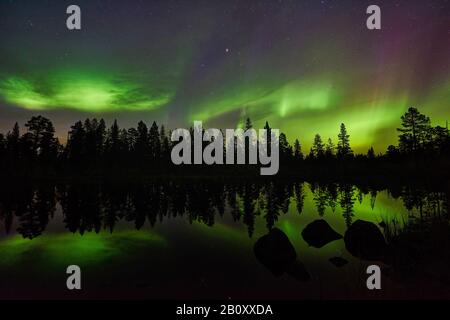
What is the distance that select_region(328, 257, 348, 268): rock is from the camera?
1026 cm

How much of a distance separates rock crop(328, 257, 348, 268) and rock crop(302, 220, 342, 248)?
6.04 feet

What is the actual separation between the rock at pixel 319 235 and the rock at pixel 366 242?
1312mm

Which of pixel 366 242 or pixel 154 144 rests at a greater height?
pixel 154 144

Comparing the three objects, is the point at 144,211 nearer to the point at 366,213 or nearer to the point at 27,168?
the point at 366,213

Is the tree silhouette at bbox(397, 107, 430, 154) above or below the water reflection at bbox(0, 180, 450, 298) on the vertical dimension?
above

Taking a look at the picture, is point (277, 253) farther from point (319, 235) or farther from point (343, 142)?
point (343, 142)

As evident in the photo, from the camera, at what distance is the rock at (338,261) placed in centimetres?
1026

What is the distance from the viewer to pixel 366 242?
10.8m

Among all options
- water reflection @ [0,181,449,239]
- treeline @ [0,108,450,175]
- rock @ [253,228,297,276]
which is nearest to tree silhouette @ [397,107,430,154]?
treeline @ [0,108,450,175]

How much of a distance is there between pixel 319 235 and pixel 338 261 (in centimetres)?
268

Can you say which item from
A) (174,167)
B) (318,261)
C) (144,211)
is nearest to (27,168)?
(174,167)

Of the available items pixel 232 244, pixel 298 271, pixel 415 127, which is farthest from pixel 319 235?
pixel 415 127

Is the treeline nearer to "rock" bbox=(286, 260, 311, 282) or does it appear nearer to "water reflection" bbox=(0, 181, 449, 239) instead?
"water reflection" bbox=(0, 181, 449, 239)

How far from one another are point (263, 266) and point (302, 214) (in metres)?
11.8
